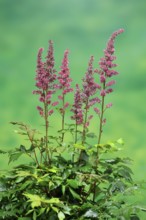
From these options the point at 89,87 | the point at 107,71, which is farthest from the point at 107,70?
the point at 89,87

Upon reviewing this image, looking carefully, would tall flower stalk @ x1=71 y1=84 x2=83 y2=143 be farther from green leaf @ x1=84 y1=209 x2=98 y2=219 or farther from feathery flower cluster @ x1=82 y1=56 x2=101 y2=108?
green leaf @ x1=84 y1=209 x2=98 y2=219

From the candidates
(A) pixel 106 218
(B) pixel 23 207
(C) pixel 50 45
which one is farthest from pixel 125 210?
(C) pixel 50 45

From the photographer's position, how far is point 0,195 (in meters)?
2.03

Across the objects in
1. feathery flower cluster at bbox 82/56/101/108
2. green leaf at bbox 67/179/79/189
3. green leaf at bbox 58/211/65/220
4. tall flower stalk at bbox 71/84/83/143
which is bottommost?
green leaf at bbox 58/211/65/220

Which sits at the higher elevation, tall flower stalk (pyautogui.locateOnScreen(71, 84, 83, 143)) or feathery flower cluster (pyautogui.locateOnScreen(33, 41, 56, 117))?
feathery flower cluster (pyautogui.locateOnScreen(33, 41, 56, 117))

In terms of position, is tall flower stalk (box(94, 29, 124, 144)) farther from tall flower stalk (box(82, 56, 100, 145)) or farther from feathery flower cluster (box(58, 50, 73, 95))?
feathery flower cluster (box(58, 50, 73, 95))

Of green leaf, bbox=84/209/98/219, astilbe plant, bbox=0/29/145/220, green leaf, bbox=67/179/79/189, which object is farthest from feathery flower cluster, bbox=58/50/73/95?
green leaf, bbox=84/209/98/219

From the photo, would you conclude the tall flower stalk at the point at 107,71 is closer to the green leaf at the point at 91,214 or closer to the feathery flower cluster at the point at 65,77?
the feathery flower cluster at the point at 65,77

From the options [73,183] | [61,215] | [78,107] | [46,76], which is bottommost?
[61,215]

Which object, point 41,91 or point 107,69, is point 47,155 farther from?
point 107,69

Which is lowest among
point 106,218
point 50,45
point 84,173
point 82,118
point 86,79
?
point 106,218

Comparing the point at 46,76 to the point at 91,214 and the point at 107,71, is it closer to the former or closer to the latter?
the point at 107,71

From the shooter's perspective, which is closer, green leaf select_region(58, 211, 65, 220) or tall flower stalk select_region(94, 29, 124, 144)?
green leaf select_region(58, 211, 65, 220)

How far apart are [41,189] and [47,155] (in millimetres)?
147
